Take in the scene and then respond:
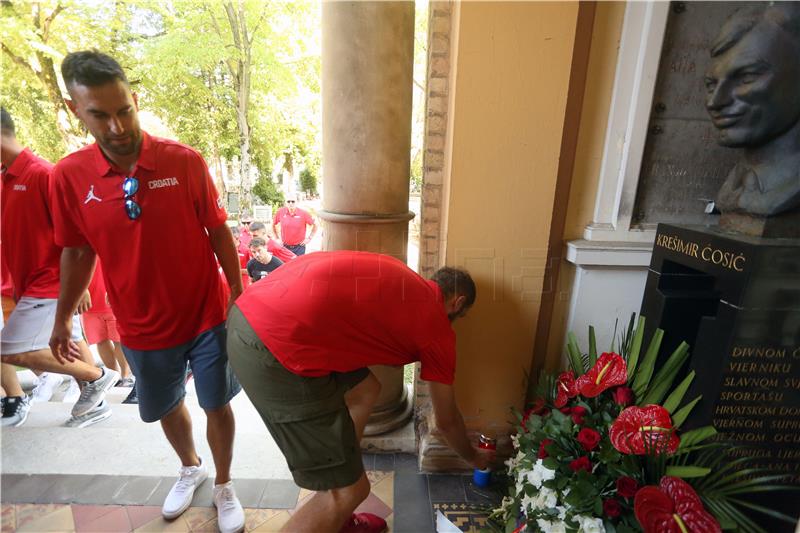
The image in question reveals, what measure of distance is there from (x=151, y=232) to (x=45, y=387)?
9.27 feet

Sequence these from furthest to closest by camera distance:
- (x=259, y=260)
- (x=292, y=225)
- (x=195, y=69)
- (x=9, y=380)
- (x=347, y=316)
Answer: (x=195, y=69)
(x=292, y=225)
(x=259, y=260)
(x=9, y=380)
(x=347, y=316)

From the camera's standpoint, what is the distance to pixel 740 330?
1.28 metres

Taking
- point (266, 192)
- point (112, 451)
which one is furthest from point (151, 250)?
point (266, 192)

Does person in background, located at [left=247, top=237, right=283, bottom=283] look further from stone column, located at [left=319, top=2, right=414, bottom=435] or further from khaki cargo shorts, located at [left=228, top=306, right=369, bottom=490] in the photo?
khaki cargo shorts, located at [left=228, top=306, right=369, bottom=490]

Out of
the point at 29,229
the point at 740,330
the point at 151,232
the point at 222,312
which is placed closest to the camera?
the point at 740,330

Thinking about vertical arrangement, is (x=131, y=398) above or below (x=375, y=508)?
below

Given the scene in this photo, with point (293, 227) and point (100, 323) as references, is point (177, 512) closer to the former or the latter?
point (100, 323)

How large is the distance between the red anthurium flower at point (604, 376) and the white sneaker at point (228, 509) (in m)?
1.63

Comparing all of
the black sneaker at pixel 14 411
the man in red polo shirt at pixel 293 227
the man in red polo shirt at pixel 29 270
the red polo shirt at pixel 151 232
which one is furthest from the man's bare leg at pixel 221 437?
the man in red polo shirt at pixel 293 227

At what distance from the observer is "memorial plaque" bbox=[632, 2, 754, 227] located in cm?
158

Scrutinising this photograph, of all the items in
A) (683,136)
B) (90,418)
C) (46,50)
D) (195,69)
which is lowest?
(90,418)

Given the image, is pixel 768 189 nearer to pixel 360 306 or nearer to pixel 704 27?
pixel 704 27

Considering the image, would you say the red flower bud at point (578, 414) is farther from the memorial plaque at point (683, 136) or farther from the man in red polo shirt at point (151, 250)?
the man in red polo shirt at point (151, 250)

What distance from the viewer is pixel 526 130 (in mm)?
1676
